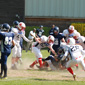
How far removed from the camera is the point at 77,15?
100ft

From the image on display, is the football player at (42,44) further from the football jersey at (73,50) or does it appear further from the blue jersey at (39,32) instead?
the blue jersey at (39,32)

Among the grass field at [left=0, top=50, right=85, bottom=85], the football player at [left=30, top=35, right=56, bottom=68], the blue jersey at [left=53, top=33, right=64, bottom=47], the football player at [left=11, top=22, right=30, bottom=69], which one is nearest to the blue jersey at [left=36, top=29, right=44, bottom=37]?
the blue jersey at [left=53, top=33, right=64, bottom=47]

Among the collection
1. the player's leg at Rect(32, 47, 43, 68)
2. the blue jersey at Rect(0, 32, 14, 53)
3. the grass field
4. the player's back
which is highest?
the blue jersey at Rect(0, 32, 14, 53)

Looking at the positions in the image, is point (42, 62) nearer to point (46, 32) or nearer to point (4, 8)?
point (46, 32)

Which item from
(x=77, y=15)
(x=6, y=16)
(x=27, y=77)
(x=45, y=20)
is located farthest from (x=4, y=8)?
(x=27, y=77)

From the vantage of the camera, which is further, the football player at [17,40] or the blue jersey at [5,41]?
the football player at [17,40]

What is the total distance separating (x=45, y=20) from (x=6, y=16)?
3.32 metres

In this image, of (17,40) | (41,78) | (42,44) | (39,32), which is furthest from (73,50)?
(39,32)

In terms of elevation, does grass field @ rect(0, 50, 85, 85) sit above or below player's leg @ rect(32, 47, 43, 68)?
below

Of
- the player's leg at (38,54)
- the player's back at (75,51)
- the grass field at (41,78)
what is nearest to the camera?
the grass field at (41,78)

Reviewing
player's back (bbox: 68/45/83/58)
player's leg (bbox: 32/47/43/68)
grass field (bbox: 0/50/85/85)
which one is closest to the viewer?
grass field (bbox: 0/50/85/85)

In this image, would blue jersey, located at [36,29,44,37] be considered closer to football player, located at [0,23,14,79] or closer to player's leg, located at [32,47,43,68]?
player's leg, located at [32,47,43,68]

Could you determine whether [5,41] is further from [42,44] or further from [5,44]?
[42,44]

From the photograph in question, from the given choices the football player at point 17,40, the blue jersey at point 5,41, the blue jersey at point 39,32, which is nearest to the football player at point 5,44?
the blue jersey at point 5,41
